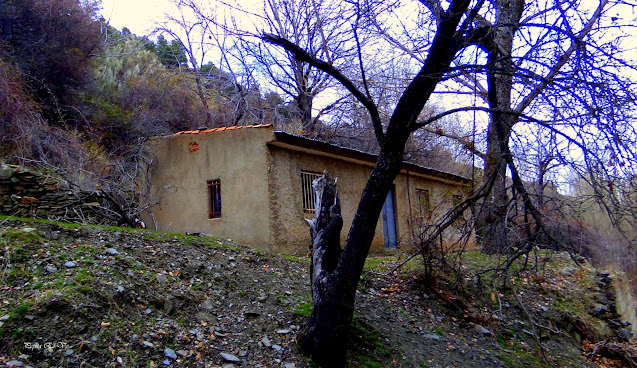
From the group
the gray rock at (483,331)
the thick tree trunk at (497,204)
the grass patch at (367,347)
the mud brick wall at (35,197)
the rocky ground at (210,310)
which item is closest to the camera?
the rocky ground at (210,310)

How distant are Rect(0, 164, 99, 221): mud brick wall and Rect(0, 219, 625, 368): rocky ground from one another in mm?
1957

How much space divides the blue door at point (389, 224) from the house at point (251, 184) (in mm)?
505

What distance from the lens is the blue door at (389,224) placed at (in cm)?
1229

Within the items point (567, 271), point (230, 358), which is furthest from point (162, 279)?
point (567, 271)

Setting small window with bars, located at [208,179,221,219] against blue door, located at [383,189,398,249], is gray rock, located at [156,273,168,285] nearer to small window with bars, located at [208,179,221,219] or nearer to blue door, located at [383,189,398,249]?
small window with bars, located at [208,179,221,219]

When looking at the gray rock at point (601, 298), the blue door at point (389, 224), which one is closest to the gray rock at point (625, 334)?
the gray rock at point (601, 298)

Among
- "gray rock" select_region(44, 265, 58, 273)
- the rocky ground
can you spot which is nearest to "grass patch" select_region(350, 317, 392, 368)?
the rocky ground

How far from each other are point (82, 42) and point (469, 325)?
13.5 m

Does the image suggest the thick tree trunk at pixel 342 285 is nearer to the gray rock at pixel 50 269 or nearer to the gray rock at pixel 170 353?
the gray rock at pixel 170 353

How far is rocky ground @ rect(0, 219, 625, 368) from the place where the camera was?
4293 millimetres

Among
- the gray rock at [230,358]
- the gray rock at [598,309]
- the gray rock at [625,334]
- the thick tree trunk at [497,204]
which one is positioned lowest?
the gray rock at [625,334]

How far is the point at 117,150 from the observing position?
43.2 feet

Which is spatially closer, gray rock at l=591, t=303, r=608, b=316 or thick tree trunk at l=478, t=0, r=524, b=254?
thick tree trunk at l=478, t=0, r=524, b=254

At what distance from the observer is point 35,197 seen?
8.32 meters
